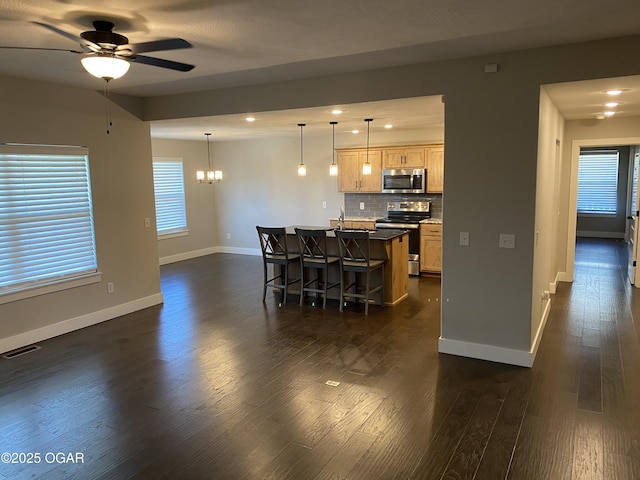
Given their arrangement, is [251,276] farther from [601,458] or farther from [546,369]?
[601,458]

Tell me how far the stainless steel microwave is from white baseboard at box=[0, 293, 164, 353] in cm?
418

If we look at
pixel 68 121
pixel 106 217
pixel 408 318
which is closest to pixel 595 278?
pixel 408 318

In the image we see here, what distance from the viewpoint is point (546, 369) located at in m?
3.84

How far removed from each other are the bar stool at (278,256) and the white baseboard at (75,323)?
60.4 inches

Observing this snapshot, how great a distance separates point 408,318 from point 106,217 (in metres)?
3.75

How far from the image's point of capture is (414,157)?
7.71m

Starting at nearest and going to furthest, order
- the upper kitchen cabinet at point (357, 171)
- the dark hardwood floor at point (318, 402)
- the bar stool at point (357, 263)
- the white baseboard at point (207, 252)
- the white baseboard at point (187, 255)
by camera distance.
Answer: the dark hardwood floor at point (318, 402)
the bar stool at point (357, 263)
the upper kitchen cabinet at point (357, 171)
the white baseboard at point (187, 255)
the white baseboard at point (207, 252)

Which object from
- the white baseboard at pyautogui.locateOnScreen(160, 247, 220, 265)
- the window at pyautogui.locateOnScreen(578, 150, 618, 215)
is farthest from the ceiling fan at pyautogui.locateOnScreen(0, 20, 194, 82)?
the window at pyautogui.locateOnScreen(578, 150, 618, 215)

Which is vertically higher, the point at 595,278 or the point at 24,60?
the point at 24,60

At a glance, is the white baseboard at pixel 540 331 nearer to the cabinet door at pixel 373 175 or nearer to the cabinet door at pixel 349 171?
the cabinet door at pixel 373 175

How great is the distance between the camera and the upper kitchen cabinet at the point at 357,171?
8.08m

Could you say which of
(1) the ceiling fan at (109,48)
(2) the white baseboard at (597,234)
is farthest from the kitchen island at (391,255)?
(2) the white baseboard at (597,234)

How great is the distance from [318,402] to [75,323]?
10.7ft

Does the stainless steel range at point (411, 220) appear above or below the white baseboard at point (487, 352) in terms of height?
above
